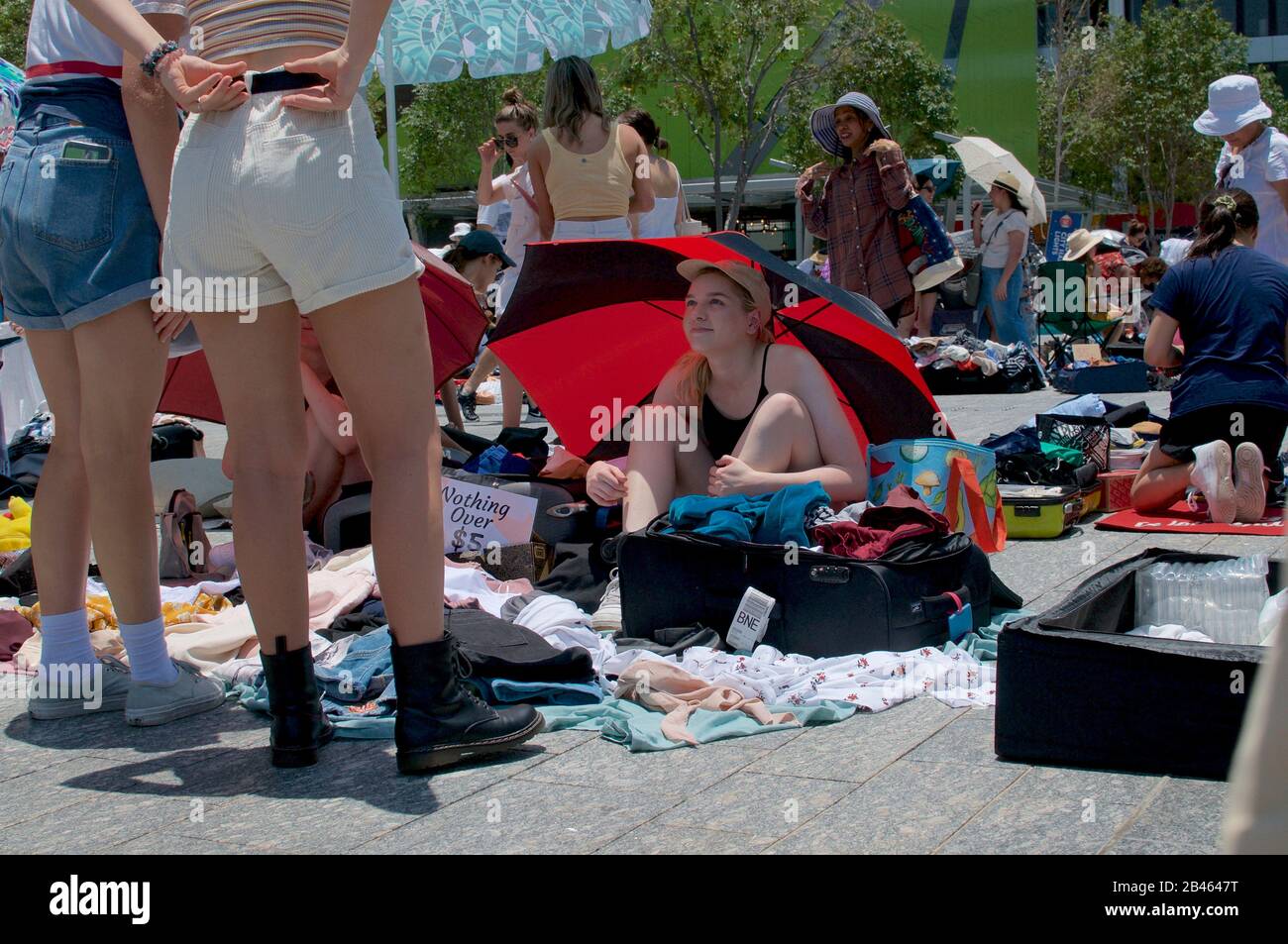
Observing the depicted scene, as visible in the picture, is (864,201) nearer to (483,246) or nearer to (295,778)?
(483,246)

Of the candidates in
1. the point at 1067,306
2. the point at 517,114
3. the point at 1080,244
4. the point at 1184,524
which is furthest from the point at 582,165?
the point at 1080,244

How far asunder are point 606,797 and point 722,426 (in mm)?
2023

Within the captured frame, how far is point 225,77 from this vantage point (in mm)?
2740

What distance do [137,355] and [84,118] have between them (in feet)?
1.88

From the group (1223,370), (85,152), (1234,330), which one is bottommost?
(1223,370)

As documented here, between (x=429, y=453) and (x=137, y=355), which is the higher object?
(x=137, y=355)

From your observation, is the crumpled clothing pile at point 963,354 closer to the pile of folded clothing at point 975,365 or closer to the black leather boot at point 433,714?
the pile of folded clothing at point 975,365

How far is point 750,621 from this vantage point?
155 inches

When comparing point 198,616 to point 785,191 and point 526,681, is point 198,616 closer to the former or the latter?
point 526,681

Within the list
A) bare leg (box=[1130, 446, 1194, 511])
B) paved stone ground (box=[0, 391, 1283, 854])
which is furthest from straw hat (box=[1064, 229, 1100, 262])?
paved stone ground (box=[0, 391, 1283, 854])

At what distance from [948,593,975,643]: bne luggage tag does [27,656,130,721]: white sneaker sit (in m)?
2.26

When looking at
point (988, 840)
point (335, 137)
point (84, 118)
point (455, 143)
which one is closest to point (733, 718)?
point (988, 840)

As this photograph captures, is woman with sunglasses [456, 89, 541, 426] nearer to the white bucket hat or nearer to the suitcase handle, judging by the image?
the white bucket hat

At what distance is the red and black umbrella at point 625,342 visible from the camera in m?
4.95
